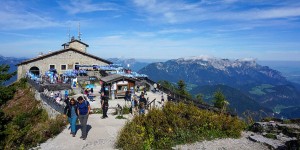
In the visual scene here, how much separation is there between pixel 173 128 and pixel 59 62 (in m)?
39.6

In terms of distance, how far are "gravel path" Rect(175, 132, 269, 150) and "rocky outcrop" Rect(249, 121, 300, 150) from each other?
0.40 meters

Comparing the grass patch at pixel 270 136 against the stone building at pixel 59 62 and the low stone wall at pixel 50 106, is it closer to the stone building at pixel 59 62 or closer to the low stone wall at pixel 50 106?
the low stone wall at pixel 50 106

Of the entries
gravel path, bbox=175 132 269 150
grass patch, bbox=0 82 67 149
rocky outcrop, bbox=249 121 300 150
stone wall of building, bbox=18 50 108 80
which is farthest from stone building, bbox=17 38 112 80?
gravel path, bbox=175 132 269 150

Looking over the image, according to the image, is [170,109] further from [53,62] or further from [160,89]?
[53,62]

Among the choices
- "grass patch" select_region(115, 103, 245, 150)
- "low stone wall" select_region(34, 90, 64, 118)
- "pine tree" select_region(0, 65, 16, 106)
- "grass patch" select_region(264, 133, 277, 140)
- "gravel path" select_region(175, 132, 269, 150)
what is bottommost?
"low stone wall" select_region(34, 90, 64, 118)

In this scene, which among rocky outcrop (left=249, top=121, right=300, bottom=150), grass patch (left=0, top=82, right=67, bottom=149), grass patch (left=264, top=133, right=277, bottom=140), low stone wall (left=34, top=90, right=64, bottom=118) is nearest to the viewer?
grass patch (left=0, top=82, right=67, bottom=149)

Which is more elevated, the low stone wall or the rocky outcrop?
the rocky outcrop

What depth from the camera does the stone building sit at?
46438 mm

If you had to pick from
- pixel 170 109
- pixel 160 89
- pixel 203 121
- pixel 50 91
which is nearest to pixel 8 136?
pixel 170 109

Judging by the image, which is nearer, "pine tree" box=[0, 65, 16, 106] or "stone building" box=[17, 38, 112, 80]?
"pine tree" box=[0, 65, 16, 106]

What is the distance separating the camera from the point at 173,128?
42.8ft

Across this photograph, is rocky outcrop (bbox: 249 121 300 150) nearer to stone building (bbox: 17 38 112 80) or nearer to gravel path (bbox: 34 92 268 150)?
gravel path (bbox: 34 92 268 150)

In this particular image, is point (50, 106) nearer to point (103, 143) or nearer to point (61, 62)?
point (103, 143)

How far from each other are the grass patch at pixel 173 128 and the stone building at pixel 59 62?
35.8 meters
